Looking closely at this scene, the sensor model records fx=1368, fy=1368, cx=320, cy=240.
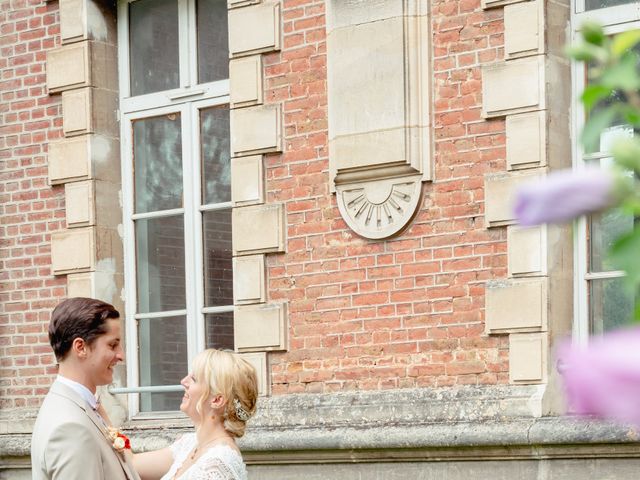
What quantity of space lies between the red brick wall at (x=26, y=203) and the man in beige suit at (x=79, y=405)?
412 cm

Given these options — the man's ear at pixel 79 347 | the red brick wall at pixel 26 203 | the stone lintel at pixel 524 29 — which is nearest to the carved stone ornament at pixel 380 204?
the stone lintel at pixel 524 29

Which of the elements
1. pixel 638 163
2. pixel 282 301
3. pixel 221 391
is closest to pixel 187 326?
pixel 282 301

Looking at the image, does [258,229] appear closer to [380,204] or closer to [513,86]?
[380,204]

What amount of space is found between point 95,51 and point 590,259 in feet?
11.0

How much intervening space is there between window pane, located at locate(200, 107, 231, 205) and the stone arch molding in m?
1.03

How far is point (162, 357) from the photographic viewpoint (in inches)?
309

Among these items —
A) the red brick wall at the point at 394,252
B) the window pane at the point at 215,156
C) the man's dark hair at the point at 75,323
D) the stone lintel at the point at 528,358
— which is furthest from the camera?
the window pane at the point at 215,156

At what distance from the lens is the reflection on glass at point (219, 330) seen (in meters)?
7.49

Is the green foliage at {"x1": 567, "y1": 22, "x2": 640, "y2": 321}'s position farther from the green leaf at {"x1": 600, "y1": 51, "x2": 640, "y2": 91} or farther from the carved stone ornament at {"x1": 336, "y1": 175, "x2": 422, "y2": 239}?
the carved stone ornament at {"x1": 336, "y1": 175, "x2": 422, "y2": 239}

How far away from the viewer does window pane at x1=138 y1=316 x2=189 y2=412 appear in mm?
7766

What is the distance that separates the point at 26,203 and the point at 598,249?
3619mm

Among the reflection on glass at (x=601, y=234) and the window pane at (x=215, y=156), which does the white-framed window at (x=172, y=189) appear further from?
the reflection on glass at (x=601, y=234)

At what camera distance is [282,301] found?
691cm

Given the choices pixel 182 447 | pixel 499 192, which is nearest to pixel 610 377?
pixel 182 447
